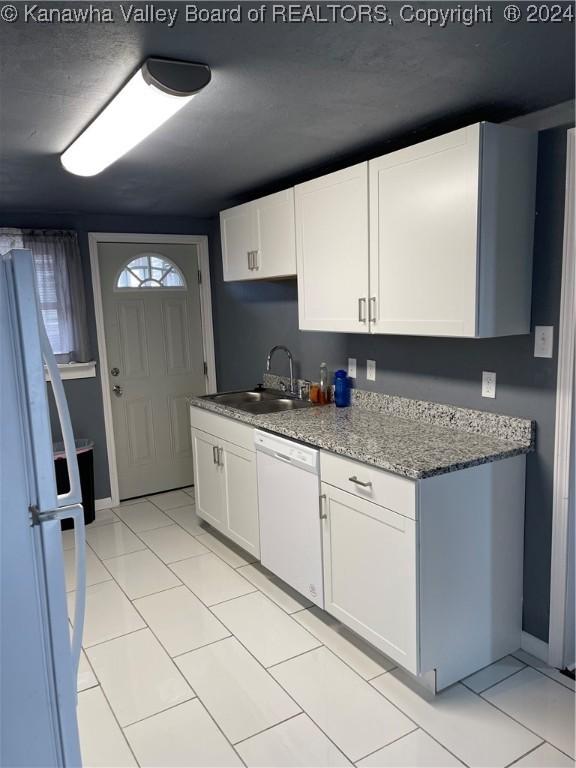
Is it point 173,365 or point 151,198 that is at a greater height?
point 151,198

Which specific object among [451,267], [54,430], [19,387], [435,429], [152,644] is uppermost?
[451,267]

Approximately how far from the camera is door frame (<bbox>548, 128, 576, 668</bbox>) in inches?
83.1

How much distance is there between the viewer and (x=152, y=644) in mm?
2619

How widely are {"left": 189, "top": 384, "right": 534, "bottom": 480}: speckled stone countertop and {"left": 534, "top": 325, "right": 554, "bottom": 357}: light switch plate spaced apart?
286 millimetres

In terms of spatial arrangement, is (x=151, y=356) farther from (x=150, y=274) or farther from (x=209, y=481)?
(x=209, y=481)

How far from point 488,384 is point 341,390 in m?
0.97

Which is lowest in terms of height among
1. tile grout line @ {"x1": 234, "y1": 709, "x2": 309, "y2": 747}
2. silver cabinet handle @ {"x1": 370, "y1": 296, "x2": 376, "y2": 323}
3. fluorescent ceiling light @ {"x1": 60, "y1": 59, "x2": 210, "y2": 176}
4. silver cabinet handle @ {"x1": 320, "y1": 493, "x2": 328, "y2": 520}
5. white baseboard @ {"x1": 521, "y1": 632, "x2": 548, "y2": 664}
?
tile grout line @ {"x1": 234, "y1": 709, "x2": 309, "y2": 747}

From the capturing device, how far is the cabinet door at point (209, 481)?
11.7ft

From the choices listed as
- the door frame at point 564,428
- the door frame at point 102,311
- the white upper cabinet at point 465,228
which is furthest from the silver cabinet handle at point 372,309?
the door frame at point 102,311

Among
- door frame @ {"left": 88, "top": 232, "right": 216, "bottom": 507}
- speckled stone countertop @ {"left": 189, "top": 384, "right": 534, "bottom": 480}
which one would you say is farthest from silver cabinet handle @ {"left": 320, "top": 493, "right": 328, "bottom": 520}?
door frame @ {"left": 88, "top": 232, "right": 216, "bottom": 507}

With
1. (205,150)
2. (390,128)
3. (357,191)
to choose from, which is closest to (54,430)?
(205,150)

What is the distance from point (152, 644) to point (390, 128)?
2501 mm

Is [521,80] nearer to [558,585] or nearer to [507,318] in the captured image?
[507,318]

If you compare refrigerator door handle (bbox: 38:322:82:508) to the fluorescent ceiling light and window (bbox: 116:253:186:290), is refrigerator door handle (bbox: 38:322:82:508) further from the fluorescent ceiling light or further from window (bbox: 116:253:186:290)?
window (bbox: 116:253:186:290)
